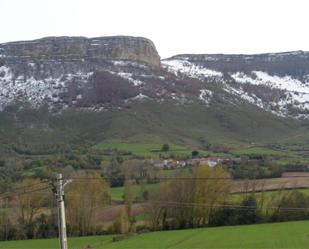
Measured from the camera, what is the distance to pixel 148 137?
170375 millimetres

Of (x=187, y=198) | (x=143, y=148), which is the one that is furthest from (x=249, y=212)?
(x=143, y=148)

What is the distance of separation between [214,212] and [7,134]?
350 ft

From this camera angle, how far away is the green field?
62559 mm

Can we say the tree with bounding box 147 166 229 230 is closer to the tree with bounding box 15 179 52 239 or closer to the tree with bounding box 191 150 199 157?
the tree with bounding box 15 179 52 239

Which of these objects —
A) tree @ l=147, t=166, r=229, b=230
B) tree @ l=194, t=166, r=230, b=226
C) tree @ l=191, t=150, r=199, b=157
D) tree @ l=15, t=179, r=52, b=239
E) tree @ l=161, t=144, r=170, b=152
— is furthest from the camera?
tree @ l=161, t=144, r=170, b=152

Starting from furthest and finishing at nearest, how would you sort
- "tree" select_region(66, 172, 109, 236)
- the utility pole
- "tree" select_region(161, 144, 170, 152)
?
1. "tree" select_region(161, 144, 170, 152)
2. "tree" select_region(66, 172, 109, 236)
3. the utility pole

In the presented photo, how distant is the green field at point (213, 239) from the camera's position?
62559 millimetres

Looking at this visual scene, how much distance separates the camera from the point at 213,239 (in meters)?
68.4

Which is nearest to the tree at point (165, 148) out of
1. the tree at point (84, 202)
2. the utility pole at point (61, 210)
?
the tree at point (84, 202)

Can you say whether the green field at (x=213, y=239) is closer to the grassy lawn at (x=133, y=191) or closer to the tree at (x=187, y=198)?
the tree at (x=187, y=198)

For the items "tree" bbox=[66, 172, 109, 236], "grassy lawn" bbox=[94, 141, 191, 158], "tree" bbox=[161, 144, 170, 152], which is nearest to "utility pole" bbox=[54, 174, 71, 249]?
"tree" bbox=[66, 172, 109, 236]

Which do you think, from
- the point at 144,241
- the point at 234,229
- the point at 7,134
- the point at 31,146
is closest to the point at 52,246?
the point at 144,241

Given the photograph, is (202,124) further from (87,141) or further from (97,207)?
(97,207)

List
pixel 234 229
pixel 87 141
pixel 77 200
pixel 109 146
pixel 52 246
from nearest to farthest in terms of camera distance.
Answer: pixel 52 246
pixel 234 229
pixel 77 200
pixel 109 146
pixel 87 141
